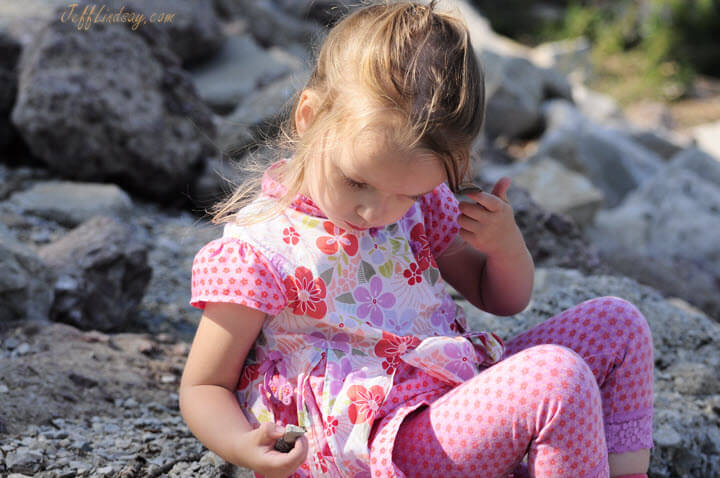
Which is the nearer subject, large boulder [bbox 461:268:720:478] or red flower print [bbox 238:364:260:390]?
red flower print [bbox 238:364:260:390]

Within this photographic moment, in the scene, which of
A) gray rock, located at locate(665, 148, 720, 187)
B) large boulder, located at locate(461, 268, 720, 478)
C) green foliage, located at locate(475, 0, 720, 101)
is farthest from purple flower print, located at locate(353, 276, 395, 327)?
green foliage, located at locate(475, 0, 720, 101)

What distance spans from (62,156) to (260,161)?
202cm

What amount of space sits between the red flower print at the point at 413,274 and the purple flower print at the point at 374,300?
0.06 metres

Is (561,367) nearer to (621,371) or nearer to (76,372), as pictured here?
(621,371)

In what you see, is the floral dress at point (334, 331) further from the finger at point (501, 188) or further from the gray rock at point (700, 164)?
the gray rock at point (700, 164)

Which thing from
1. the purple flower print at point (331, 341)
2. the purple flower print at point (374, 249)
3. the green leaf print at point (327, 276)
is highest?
the purple flower print at point (374, 249)

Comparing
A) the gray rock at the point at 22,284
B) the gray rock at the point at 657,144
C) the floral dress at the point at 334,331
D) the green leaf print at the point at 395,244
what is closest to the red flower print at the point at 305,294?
the floral dress at the point at 334,331

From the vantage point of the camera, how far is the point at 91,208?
10.4ft

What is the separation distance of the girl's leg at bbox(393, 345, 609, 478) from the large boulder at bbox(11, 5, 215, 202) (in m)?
2.47

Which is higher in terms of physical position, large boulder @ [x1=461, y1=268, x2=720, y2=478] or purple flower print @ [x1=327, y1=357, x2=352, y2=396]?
purple flower print @ [x1=327, y1=357, x2=352, y2=396]

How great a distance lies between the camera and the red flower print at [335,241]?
Answer: 64.2 inches

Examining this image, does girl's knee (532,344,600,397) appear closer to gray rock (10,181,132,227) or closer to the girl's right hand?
the girl's right hand

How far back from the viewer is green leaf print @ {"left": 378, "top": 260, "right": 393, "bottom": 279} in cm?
167

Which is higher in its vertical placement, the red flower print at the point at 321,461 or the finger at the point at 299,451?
the finger at the point at 299,451
